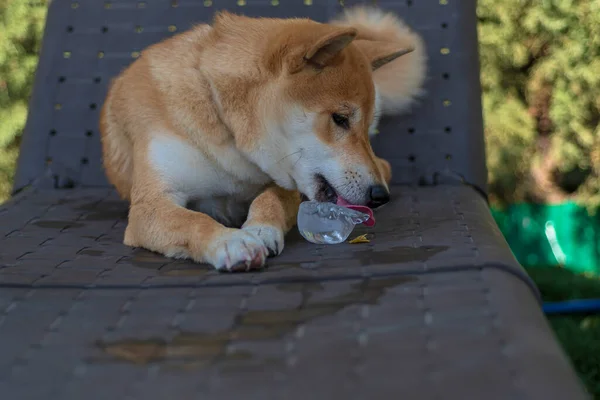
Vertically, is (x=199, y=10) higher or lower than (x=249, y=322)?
higher

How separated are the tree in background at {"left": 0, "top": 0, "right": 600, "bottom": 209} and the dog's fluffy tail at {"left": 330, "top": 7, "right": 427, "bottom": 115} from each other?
1.24 meters

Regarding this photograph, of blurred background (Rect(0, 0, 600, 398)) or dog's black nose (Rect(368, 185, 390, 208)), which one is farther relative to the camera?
blurred background (Rect(0, 0, 600, 398))

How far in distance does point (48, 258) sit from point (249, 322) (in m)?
0.68

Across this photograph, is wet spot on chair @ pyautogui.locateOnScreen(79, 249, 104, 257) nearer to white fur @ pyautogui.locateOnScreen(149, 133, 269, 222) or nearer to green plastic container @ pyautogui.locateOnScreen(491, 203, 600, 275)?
white fur @ pyautogui.locateOnScreen(149, 133, 269, 222)

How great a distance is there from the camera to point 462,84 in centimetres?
264

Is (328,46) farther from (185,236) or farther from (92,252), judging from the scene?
(92,252)

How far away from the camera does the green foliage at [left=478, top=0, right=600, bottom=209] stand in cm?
355

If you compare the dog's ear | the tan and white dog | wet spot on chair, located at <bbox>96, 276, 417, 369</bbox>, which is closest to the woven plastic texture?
wet spot on chair, located at <bbox>96, 276, 417, 369</bbox>

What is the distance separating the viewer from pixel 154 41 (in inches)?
108

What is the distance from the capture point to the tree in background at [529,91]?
357cm

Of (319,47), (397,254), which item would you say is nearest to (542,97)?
(319,47)

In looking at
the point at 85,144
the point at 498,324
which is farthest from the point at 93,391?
the point at 85,144

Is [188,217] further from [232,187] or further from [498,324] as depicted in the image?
[498,324]

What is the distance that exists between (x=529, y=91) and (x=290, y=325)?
298 centimetres
